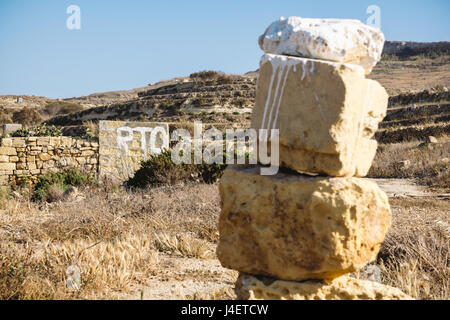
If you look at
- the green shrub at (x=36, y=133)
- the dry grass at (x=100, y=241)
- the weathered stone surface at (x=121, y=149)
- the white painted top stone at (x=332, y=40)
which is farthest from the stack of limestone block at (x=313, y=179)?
the green shrub at (x=36, y=133)

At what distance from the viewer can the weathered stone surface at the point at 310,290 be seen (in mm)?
2234

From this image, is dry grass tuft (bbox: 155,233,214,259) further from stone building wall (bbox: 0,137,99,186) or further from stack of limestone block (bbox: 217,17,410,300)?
stone building wall (bbox: 0,137,99,186)

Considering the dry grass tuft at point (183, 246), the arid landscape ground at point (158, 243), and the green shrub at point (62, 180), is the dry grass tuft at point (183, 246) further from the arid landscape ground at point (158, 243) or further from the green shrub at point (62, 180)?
the green shrub at point (62, 180)

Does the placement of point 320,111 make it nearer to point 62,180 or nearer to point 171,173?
point 171,173

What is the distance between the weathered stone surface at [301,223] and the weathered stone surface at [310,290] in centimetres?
6

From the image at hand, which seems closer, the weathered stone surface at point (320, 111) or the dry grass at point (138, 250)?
the weathered stone surface at point (320, 111)

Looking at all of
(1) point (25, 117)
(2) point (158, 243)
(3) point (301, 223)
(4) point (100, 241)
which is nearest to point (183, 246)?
(2) point (158, 243)

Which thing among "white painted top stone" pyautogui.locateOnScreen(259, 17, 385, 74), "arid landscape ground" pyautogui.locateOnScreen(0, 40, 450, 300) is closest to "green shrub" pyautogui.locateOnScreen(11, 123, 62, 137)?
"arid landscape ground" pyautogui.locateOnScreen(0, 40, 450, 300)

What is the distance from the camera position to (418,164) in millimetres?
10594

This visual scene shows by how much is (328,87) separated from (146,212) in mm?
4122

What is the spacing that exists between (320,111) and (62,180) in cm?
880

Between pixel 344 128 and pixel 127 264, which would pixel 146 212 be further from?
pixel 344 128

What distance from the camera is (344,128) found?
2.08m
